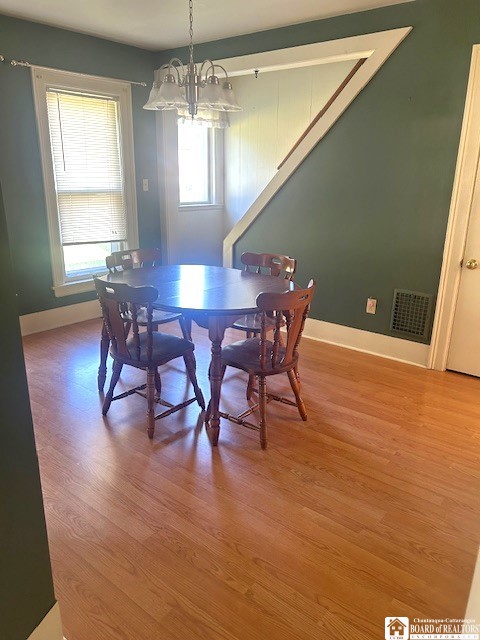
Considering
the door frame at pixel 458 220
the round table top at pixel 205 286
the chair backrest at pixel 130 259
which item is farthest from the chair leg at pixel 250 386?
the door frame at pixel 458 220

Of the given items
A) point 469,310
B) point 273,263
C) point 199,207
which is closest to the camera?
point 469,310

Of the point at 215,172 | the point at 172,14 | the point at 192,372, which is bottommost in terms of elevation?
the point at 192,372

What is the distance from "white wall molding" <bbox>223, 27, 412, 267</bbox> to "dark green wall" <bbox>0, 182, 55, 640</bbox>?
10.2ft

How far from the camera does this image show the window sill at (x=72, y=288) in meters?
4.27

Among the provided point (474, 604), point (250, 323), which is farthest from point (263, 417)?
point (474, 604)

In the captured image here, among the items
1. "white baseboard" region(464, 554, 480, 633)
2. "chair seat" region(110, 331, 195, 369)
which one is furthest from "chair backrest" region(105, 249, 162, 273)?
"white baseboard" region(464, 554, 480, 633)

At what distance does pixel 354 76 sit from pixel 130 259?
219 centimetres

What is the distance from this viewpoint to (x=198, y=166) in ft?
18.6

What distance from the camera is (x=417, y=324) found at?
351cm

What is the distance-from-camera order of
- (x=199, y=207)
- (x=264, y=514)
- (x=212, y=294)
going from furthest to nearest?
(x=199, y=207)
(x=212, y=294)
(x=264, y=514)

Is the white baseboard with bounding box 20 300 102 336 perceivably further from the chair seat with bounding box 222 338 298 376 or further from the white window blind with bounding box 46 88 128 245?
the chair seat with bounding box 222 338 298 376

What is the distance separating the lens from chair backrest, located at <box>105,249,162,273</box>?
3279mm

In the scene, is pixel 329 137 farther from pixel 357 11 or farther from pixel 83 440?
pixel 83 440

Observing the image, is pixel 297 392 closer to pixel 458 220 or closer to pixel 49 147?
pixel 458 220
